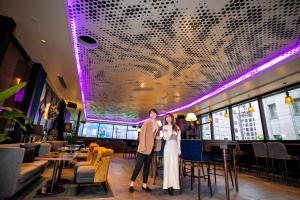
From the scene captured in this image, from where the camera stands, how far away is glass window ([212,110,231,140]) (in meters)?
8.60

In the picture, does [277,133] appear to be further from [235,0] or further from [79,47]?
[79,47]

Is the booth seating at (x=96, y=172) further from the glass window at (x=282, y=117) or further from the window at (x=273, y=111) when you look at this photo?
the window at (x=273, y=111)

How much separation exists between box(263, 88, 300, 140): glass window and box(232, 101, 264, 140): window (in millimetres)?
448

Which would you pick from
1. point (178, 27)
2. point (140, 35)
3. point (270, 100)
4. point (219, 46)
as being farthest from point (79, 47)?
point (270, 100)

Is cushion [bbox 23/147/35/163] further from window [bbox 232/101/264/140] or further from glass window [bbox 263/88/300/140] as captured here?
window [bbox 232/101/264/140]

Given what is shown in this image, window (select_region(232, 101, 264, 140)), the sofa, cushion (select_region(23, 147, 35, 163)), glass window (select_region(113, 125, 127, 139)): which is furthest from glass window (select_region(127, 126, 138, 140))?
the sofa

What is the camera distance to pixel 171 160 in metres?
2.99

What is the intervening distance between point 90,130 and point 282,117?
52.2ft

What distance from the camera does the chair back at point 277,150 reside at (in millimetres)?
4330

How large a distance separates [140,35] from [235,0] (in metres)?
1.75

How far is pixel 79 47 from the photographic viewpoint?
3824 mm

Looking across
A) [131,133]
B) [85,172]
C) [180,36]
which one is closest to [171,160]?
[85,172]

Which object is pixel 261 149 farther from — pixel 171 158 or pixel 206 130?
pixel 206 130

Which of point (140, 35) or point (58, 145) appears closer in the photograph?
point (140, 35)
